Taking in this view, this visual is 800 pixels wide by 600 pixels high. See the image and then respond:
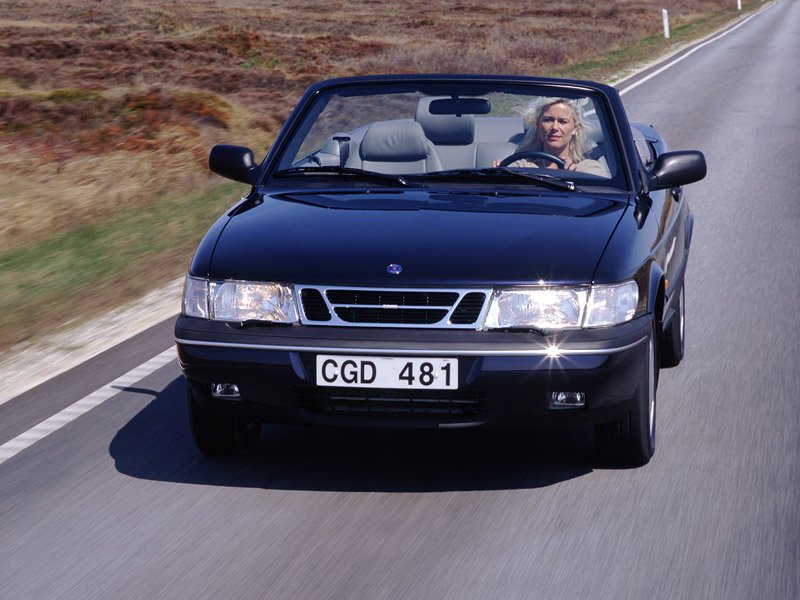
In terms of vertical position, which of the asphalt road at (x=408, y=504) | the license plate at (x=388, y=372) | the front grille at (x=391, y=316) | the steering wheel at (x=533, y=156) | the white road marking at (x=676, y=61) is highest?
the steering wheel at (x=533, y=156)

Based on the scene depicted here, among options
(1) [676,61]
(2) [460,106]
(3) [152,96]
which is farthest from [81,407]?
(1) [676,61]

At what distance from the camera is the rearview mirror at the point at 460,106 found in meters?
6.25

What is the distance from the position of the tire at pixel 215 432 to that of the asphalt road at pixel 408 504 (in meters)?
0.07

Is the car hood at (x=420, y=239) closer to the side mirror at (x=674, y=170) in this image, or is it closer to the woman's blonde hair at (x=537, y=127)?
the side mirror at (x=674, y=170)

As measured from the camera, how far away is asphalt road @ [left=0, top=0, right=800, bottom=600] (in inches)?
155

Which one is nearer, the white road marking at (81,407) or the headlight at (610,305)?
the headlight at (610,305)

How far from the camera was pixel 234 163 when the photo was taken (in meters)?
6.05

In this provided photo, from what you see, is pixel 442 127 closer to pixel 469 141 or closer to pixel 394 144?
pixel 469 141

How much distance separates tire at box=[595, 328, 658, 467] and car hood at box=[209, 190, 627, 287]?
0.50 m

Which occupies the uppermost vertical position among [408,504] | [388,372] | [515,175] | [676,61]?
[515,175]

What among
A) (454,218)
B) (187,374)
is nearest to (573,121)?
(454,218)

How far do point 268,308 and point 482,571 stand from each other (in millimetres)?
1234

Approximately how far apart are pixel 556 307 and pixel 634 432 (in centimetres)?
63

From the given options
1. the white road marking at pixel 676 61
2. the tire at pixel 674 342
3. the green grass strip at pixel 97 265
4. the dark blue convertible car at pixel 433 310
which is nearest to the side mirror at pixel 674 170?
the dark blue convertible car at pixel 433 310
